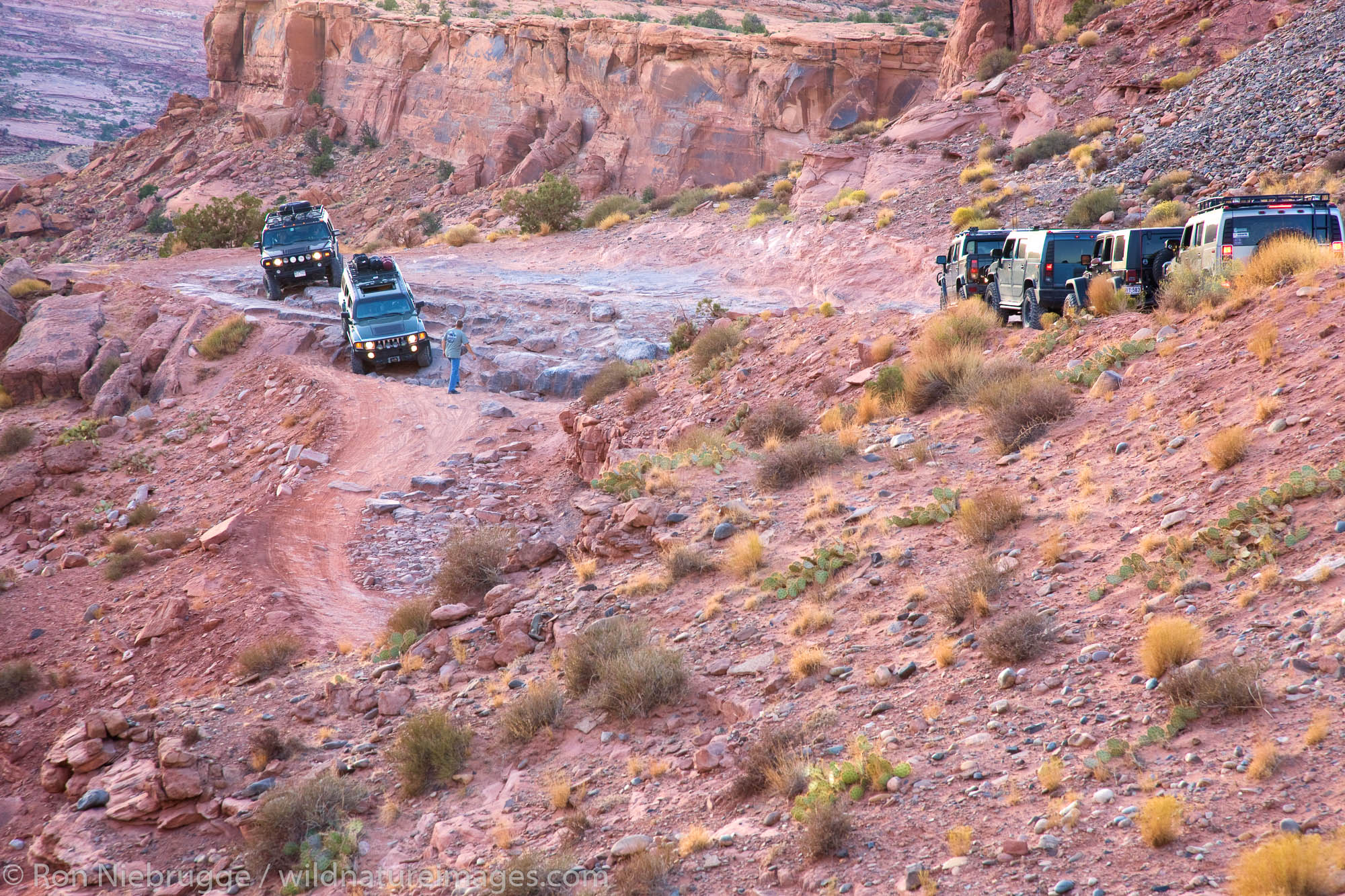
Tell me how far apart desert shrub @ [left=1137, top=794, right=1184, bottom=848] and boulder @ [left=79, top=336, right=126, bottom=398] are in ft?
79.2

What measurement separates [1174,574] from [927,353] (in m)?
6.70

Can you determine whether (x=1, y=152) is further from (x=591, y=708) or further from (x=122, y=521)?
(x=591, y=708)

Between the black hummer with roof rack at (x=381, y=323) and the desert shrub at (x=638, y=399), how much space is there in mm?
6851

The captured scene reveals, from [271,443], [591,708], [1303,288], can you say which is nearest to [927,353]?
[1303,288]

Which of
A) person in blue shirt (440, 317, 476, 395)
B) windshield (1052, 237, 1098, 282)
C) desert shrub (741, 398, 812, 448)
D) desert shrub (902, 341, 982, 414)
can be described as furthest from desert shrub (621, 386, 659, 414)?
windshield (1052, 237, 1098, 282)

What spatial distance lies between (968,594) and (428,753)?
192 inches

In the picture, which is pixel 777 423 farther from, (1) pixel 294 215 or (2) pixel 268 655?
(1) pixel 294 215

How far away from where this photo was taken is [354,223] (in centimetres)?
5200

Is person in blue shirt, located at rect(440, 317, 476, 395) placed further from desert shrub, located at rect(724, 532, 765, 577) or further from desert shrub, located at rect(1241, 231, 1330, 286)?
desert shrub, located at rect(1241, 231, 1330, 286)

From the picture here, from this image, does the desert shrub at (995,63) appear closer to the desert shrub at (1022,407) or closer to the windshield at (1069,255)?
the windshield at (1069,255)

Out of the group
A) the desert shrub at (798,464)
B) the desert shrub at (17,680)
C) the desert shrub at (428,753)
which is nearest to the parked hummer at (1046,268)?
the desert shrub at (798,464)

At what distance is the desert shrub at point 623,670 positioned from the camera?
8.05m

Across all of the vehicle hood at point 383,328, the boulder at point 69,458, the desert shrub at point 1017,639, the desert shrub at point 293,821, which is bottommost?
the boulder at point 69,458

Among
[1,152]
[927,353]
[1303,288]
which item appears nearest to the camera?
[1303,288]
